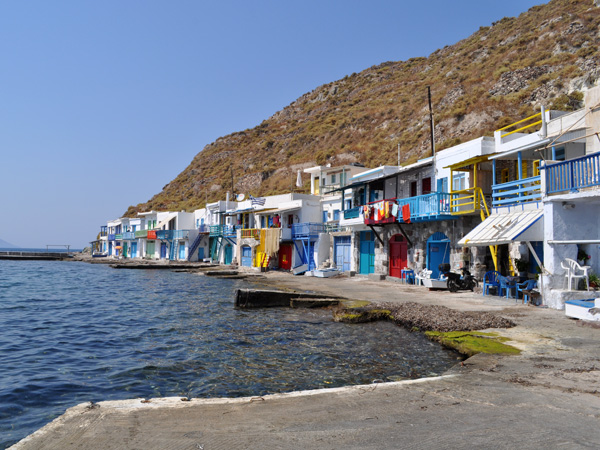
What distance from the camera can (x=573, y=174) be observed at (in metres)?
14.1

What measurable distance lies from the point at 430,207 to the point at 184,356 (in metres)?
17.0

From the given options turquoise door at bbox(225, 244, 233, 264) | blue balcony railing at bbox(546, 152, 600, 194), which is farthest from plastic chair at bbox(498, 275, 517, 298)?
turquoise door at bbox(225, 244, 233, 264)

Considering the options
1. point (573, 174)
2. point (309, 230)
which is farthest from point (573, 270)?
point (309, 230)

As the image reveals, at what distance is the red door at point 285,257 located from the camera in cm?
4384

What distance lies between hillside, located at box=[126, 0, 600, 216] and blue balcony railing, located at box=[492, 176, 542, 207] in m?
29.6

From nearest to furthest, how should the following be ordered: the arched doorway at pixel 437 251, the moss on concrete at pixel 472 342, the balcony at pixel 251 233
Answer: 1. the moss on concrete at pixel 472 342
2. the arched doorway at pixel 437 251
3. the balcony at pixel 251 233

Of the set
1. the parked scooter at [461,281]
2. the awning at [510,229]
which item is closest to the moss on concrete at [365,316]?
the awning at [510,229]

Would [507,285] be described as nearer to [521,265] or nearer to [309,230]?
[521,265]

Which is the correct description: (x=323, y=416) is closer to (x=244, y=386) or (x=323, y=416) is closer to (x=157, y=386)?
(x=244, y=386)

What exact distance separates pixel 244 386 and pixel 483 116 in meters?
52.1

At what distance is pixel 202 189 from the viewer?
104000 millimetres

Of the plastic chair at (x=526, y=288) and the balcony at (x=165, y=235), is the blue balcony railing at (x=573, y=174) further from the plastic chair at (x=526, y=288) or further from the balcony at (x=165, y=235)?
the balcony at (x=165, y=235)

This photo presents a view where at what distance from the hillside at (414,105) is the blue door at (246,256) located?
969 inches

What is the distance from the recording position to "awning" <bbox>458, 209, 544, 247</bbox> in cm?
1527
